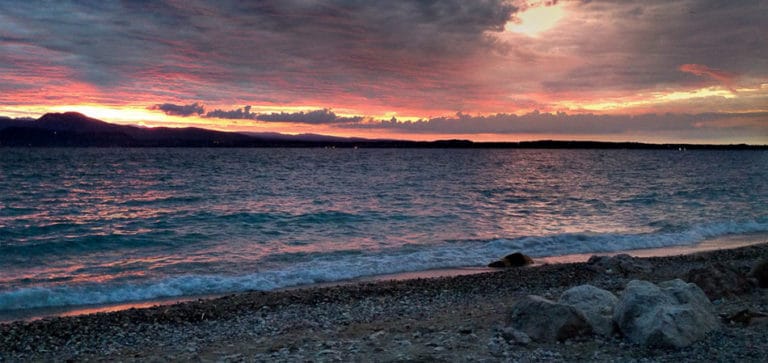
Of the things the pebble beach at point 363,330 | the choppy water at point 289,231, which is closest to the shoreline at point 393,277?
the choppy water at point 289,231

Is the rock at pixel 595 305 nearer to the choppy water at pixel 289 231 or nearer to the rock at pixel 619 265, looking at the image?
the rock at pixel 619 265

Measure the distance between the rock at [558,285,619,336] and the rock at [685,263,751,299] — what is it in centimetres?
302

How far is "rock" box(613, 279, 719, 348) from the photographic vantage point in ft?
24.8

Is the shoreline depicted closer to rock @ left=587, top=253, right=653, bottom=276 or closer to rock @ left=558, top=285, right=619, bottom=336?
rock @ left=587, top=253, right=653, bottom=276

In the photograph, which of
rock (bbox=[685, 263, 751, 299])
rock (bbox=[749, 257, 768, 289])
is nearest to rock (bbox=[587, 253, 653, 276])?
rock (bbox=[749, 257, 768, 289])

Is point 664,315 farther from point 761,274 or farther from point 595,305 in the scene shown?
point 761,274

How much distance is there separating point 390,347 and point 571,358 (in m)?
2.71

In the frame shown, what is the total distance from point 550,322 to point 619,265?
7.85 m

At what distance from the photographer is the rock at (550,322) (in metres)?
7.98

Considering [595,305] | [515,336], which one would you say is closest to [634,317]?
[595,305]

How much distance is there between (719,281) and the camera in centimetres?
1066

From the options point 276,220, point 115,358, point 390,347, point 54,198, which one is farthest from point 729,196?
point 54,198

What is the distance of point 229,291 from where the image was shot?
1413cm

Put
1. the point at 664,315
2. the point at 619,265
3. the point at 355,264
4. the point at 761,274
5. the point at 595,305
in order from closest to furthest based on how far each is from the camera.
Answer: the point at 664,315 < the point at 595,305 < the point at 761,274 < the point at 619,265 < the point at 355,264
